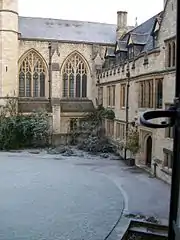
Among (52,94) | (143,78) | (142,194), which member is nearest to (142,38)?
(143,78)

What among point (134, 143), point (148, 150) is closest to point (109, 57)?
point (134, 143)

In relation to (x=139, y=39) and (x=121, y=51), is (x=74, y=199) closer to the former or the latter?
(x=139, y=39)

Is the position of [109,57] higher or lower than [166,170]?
higher

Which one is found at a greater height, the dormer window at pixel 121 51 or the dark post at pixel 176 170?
the dormer window at pixel 121 51

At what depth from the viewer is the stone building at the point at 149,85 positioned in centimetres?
1548

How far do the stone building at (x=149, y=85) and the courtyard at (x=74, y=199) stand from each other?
131 centimetres

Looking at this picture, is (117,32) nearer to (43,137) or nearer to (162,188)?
(43,137)

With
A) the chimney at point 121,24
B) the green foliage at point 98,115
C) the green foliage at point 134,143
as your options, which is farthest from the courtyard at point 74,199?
the chimney at point 121,24

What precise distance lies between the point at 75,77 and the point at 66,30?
16.3 ft

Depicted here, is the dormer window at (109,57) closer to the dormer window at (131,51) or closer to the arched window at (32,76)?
the dormer window at (131,51)

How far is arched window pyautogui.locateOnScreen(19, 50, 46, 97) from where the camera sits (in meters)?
29.5

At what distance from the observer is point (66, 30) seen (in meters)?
32.3

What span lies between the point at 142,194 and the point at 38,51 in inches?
770

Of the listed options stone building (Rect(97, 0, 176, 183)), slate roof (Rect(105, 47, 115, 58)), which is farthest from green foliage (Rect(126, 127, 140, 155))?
slate roof (Rect(105, 47, 115, 58))
